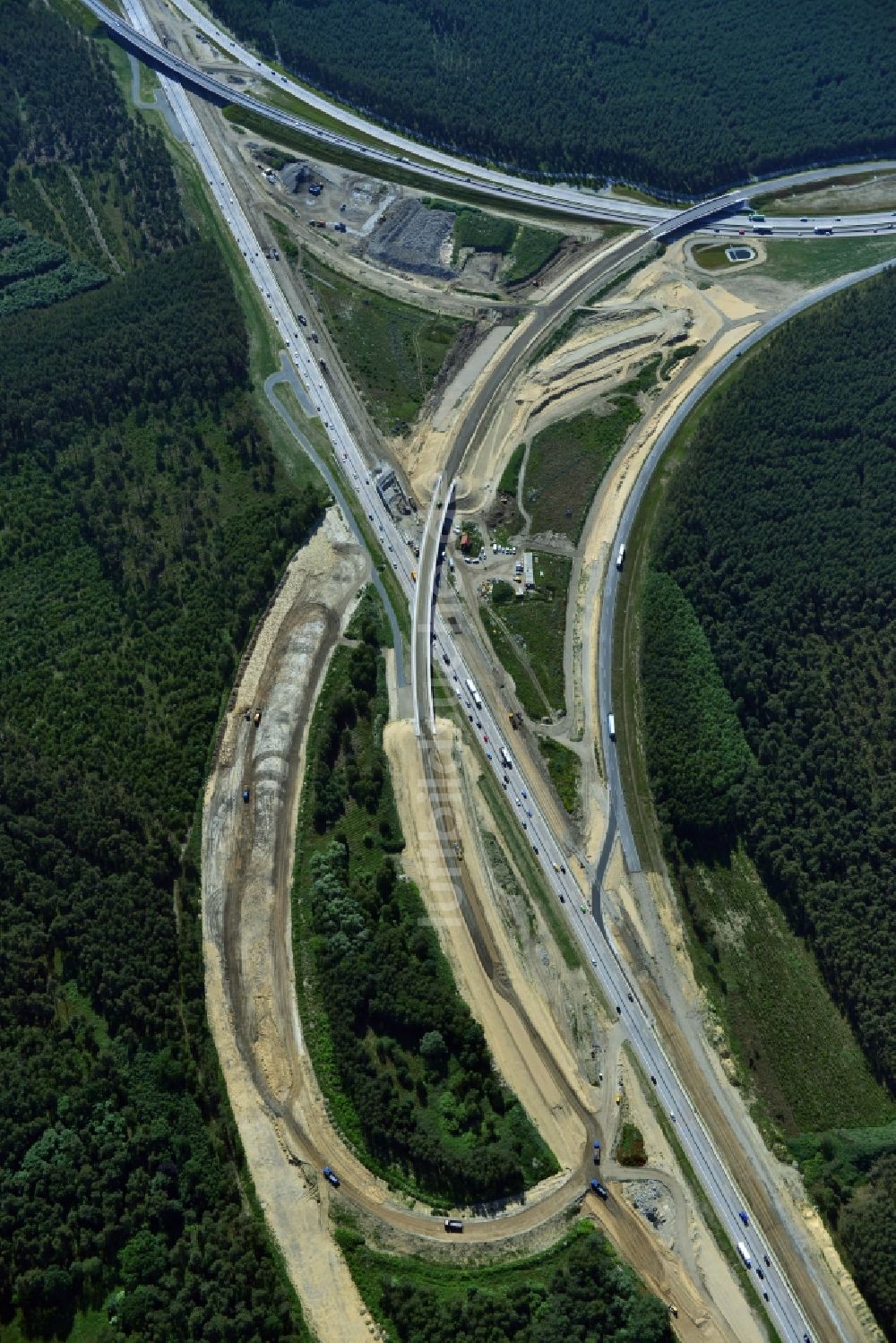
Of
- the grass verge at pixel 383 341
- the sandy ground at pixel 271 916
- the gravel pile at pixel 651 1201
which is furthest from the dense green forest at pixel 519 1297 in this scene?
the grass verge at pixel 383 341

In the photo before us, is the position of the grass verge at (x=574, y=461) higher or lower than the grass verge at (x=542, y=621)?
higher

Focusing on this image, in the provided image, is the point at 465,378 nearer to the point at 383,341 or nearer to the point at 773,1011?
the point at 383,341

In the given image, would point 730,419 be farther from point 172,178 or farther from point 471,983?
point 172,178

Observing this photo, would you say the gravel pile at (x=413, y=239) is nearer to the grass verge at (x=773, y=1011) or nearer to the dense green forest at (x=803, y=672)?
the dense green forest at (x=803, y=672)

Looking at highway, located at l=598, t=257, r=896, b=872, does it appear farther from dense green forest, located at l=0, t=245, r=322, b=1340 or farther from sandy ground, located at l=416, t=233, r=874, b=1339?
dense green forest, located at l=0, t=245, r=322, b=1340

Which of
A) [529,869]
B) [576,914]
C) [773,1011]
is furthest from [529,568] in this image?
[773,1011]

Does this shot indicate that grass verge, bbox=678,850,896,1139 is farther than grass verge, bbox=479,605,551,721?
No

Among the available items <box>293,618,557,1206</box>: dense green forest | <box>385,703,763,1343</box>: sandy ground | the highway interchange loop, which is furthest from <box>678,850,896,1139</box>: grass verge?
<box>293,618,557,1206</box>: dense green forest
